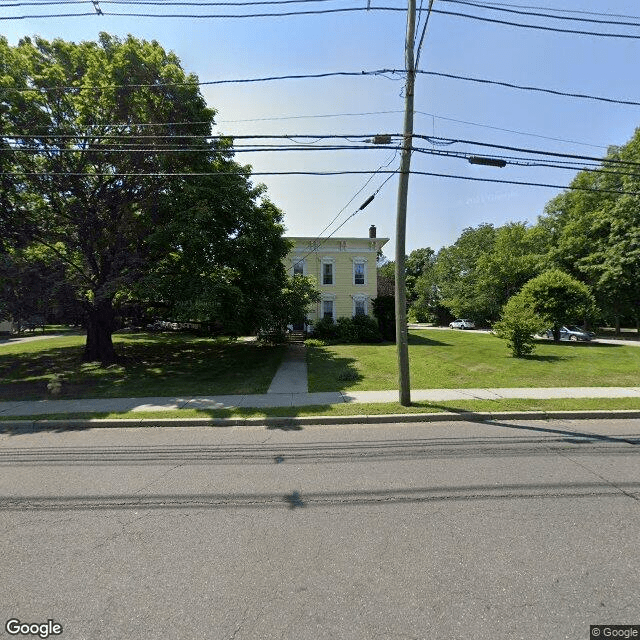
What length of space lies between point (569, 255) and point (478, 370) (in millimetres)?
28091

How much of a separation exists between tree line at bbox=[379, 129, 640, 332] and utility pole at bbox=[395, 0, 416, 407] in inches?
418

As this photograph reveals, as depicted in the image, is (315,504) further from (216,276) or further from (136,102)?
(136,102)

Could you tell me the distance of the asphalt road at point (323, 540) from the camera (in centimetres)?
227

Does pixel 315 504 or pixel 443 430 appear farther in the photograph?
pixel 443 430

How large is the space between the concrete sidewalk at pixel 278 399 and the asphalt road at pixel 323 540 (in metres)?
2.30

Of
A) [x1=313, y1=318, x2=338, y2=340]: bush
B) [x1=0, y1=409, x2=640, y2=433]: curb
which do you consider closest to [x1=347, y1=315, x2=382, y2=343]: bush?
[x1=313, y1=318, x2=338, y2=340]: bush

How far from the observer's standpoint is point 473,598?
242 centimetres

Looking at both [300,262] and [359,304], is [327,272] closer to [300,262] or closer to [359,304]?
[300,262]

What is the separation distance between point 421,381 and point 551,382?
3698 mm

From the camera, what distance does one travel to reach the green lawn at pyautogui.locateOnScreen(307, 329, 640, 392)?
970cm

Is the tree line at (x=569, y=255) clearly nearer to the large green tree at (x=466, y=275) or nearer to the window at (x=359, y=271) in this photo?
the large green tree at (x=466, y=275)

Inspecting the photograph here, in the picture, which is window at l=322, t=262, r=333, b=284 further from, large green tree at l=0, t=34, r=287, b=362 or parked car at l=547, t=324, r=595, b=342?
parked car at l=547, t=324, r=595, b=342

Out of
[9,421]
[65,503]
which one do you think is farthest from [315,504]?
[9,421]

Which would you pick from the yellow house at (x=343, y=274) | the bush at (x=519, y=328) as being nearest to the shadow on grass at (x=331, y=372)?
the bush at (x=519, y=328)
